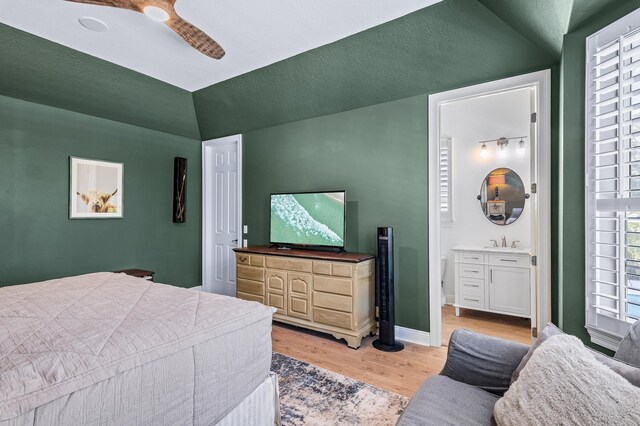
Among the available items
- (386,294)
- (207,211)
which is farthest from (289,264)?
(207,211)

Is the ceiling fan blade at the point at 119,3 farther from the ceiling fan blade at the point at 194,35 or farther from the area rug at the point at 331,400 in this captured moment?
the area rug at the point at 331,400

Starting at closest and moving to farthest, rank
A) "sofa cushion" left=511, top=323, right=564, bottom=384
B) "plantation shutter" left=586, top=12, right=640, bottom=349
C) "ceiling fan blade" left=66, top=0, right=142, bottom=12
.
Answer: "sofa cushion" left=511, top=323, right=564, bottom=384 < "plantation shutter" left=586, top=12, right=640, bottom=349 < "ceiling fan blade" left=66, top=0, right=142, bottom=12

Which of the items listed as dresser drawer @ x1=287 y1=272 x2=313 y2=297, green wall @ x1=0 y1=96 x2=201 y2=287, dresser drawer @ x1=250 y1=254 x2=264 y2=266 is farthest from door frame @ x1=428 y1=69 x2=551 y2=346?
green wall @ x1=0 y1=96 x2=201 y2=287

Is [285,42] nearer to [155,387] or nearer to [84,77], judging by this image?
[84,77]

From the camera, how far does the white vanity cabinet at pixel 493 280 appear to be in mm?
3744

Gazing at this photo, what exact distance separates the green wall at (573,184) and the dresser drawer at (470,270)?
1.98 meters

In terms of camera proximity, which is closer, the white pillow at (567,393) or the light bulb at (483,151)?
the white pillow at (567,393)

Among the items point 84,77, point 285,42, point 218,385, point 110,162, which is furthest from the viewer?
point 110,162

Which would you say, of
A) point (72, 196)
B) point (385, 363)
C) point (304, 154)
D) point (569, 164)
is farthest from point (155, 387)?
point (72, 196)

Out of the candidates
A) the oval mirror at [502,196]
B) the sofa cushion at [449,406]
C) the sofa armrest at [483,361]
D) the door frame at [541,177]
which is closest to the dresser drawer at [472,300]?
the oval mirror at [502,196]

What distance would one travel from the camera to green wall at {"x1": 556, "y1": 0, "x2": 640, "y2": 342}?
6.48ft

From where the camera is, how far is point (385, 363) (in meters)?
2.85

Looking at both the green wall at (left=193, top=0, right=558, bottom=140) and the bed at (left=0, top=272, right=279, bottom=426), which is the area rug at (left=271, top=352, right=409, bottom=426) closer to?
the bed at (left=0, top=272, right=279, bottom=426)

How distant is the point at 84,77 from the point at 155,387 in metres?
3.73
